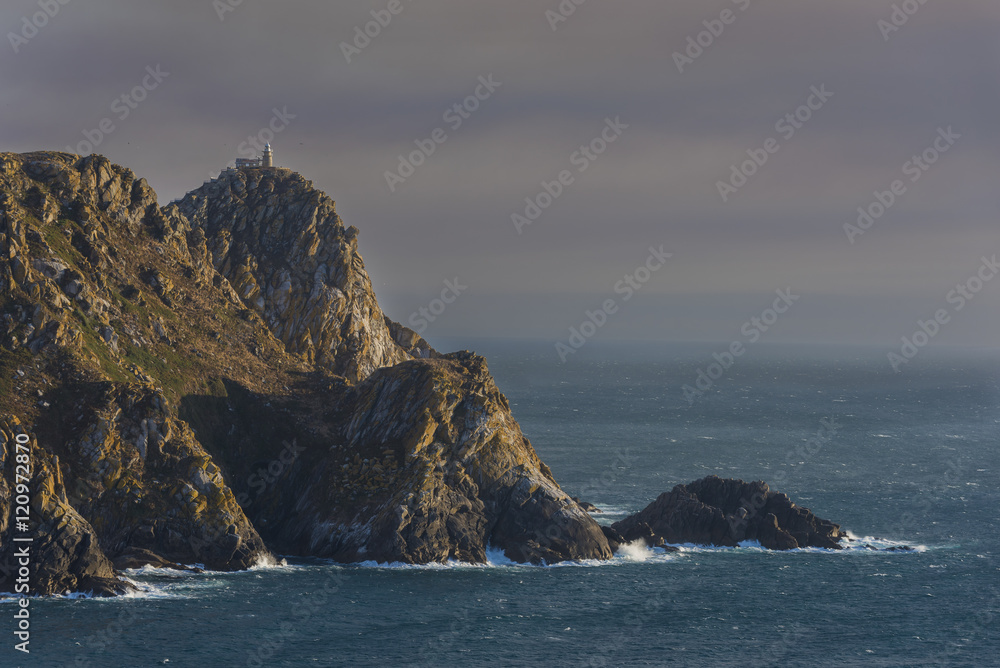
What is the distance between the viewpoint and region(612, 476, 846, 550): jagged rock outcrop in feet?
402

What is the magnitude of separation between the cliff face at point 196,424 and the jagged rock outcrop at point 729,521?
1144 cm

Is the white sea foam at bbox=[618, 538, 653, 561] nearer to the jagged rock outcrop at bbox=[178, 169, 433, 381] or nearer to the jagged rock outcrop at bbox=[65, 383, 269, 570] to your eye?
the jagged rock outcrop at bbox=[65, 383, 269, 570]

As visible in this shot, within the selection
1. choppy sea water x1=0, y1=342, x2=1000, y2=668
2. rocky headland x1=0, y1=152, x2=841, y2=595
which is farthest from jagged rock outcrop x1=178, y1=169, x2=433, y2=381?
choppy sea water x1=0, y1=342, x2=1000, y2=668

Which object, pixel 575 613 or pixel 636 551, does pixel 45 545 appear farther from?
pixel 636 551

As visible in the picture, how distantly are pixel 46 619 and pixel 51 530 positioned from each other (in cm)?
1056

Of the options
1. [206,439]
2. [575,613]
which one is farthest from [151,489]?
[575,613]

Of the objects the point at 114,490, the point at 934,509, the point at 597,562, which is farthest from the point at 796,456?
the point at 114,490

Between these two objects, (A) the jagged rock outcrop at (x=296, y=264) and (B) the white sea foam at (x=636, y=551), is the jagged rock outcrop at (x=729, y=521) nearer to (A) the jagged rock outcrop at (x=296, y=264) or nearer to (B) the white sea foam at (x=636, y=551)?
(B) the white sea foam at (x=636, y=551)

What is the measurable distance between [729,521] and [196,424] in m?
67.3

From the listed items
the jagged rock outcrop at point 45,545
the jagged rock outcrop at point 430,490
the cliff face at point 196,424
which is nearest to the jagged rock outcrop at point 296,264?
the cliff face at point 196,424

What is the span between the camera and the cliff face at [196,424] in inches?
4067

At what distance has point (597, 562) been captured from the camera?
373ft

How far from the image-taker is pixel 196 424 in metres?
120

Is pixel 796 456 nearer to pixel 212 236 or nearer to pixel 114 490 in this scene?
pixel 212 236
